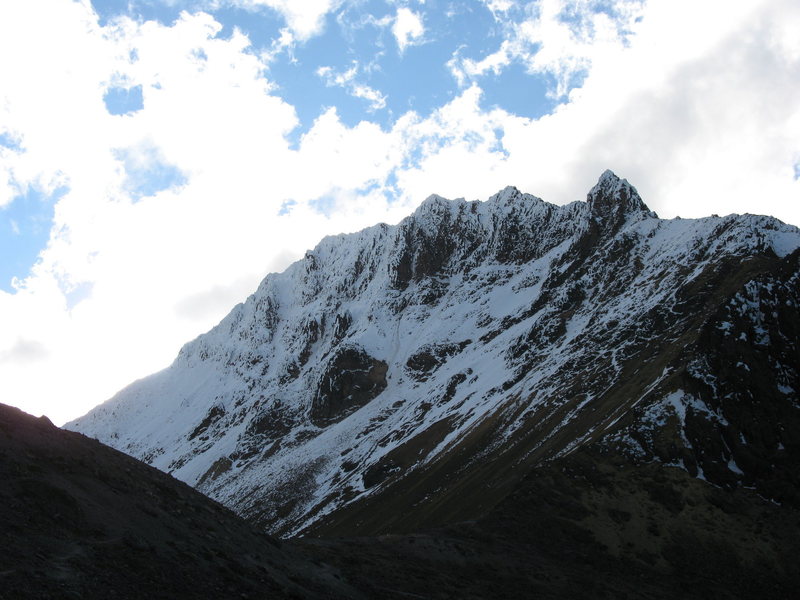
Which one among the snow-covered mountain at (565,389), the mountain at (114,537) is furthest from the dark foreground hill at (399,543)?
the snow-covered mountain at (565,389)

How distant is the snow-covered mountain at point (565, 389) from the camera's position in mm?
58781

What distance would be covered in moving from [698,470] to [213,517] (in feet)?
126

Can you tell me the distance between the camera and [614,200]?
16762 centimetres

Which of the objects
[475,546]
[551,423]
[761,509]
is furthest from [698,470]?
[551,423]

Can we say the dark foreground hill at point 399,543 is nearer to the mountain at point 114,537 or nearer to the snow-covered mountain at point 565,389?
the mountain at point 114,537

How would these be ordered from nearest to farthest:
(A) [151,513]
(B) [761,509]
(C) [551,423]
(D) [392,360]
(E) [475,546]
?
(A) [151,513] < (E) [475,546] < (B) [761,509] < (C) [551,423] < (D) [392,360]

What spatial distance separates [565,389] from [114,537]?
272ft

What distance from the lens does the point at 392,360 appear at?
627 feet

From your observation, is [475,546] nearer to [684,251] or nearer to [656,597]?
[656,597]

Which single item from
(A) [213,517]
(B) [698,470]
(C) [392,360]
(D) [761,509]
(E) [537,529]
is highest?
(C) [392,360]

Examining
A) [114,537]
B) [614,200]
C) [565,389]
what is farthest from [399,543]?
[614,200]

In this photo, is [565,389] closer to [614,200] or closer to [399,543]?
[399,543]

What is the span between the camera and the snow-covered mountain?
58.8 m

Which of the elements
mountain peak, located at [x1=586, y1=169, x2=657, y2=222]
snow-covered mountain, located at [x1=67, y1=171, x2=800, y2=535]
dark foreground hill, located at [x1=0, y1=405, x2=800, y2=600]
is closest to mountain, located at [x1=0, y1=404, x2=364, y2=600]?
dark foreground hill, located at [x1=0, y1=405, x2=800, y2=600]
